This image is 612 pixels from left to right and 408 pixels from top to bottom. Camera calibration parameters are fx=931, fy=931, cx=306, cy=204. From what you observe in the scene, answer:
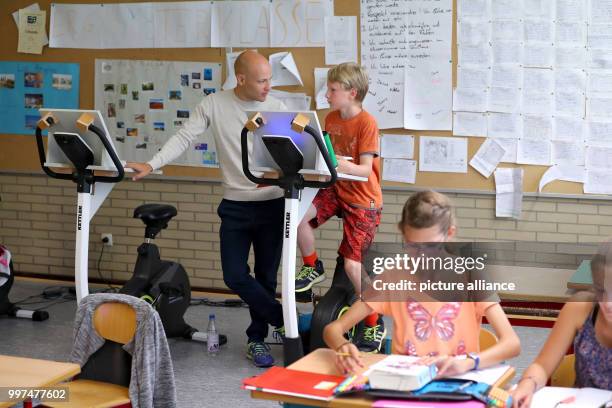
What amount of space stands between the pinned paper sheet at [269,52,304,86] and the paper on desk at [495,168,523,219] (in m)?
1.58

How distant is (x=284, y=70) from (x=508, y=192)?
5.95 feet

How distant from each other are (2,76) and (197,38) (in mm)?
1786

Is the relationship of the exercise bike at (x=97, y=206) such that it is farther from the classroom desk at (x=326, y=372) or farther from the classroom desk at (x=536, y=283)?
the classroom desk at (x=326, y=372)

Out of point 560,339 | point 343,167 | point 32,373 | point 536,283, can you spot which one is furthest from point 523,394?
point 536,283

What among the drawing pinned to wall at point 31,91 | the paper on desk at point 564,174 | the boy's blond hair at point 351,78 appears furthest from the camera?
the drawing pinned to wall at point 31,91

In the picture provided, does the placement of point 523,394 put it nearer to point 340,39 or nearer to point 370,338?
point 370,338

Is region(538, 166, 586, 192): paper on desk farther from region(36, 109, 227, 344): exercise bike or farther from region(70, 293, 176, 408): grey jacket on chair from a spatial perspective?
region(70, 293, 176, 408): grey jacket on chair

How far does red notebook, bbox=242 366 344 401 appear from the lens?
104 inches

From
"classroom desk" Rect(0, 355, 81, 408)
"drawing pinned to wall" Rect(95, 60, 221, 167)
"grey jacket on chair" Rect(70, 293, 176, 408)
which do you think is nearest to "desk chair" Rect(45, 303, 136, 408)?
"grey jacket on chair" Rect(70, 293, 176, 408)

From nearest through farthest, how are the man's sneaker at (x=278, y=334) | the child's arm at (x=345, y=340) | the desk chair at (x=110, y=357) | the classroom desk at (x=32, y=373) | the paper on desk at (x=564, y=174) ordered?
the child's arm at (x=345, y=340), the classroom desk at (x=32, y=373), the desk chair at (x=110, y=357), the man's sneaker at (x=278, y=334), the paper on desk at (x=564, y=174)

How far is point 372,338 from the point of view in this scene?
5.18 meters

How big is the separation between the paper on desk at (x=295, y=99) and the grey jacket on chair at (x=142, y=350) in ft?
10.00

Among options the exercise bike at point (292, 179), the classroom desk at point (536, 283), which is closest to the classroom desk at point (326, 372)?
the exercise bike at point (292, 179)

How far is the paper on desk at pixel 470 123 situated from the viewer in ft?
20.9
